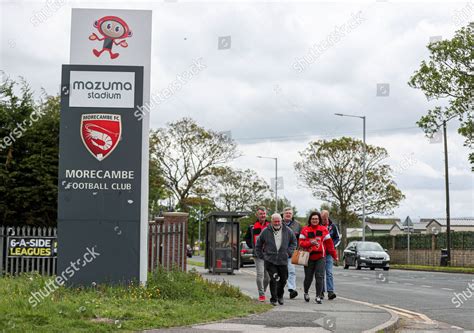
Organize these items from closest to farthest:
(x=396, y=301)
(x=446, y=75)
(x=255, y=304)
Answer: (x=255, y=304) < (x=396, y=301) < (x=446, y=75)

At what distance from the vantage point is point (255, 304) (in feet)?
42.3

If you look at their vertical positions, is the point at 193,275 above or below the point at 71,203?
below

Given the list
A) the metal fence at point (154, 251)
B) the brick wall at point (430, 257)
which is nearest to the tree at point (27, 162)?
the metal fence at point (154, 251)

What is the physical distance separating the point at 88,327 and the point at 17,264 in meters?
9.26

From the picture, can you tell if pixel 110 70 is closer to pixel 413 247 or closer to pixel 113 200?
pixel 113 200

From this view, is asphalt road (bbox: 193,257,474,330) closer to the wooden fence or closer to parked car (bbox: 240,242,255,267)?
the wooden fence

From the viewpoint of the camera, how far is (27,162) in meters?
23.7

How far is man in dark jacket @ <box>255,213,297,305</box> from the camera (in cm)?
1338

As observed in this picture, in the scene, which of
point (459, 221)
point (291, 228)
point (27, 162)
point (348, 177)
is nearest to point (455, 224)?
point (459, 221)

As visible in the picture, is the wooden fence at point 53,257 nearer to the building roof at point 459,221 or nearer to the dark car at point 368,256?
the dark car at point 368,256

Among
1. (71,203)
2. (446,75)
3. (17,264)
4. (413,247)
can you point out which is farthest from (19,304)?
(413,247)

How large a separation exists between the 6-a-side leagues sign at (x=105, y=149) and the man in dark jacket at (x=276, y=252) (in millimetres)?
2220

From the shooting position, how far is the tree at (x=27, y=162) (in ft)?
77.0

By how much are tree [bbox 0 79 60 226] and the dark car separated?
16630mm
